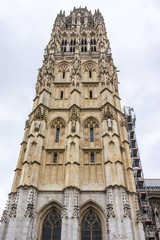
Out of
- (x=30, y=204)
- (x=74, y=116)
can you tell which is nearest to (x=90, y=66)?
(x=74, y=116)

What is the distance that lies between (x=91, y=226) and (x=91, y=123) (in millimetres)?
9872

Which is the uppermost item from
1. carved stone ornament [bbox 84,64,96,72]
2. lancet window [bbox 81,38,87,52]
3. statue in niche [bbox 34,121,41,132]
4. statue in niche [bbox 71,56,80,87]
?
lancet window [bbox 81,38,87,52]

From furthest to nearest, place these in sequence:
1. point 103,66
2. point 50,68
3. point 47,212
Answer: point 50,68 < point 103,66 < point 47,212

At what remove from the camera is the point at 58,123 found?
23.6 m

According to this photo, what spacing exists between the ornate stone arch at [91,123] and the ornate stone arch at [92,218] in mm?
7868

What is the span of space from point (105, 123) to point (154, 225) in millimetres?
12105

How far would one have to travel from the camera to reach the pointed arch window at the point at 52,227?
16609 millimetres

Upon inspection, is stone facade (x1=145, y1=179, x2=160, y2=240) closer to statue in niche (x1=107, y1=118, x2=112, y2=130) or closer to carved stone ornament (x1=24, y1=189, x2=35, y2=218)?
statue in niche (x1=107, y1=118, x2=112, y2=130)

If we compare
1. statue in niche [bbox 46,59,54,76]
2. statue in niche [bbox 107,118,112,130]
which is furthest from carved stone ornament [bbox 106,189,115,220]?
statue in niche [bbox 46,59,54,76]

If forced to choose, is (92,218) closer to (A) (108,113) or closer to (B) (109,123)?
(B) (109,123)

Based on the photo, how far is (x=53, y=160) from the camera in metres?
20.8

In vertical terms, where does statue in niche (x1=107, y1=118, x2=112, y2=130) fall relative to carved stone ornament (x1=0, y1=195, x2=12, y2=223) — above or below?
above

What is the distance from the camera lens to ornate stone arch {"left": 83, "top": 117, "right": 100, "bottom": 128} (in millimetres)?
23297

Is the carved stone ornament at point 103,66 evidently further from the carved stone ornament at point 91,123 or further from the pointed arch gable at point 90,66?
the carved stone ornament at point 91,123
